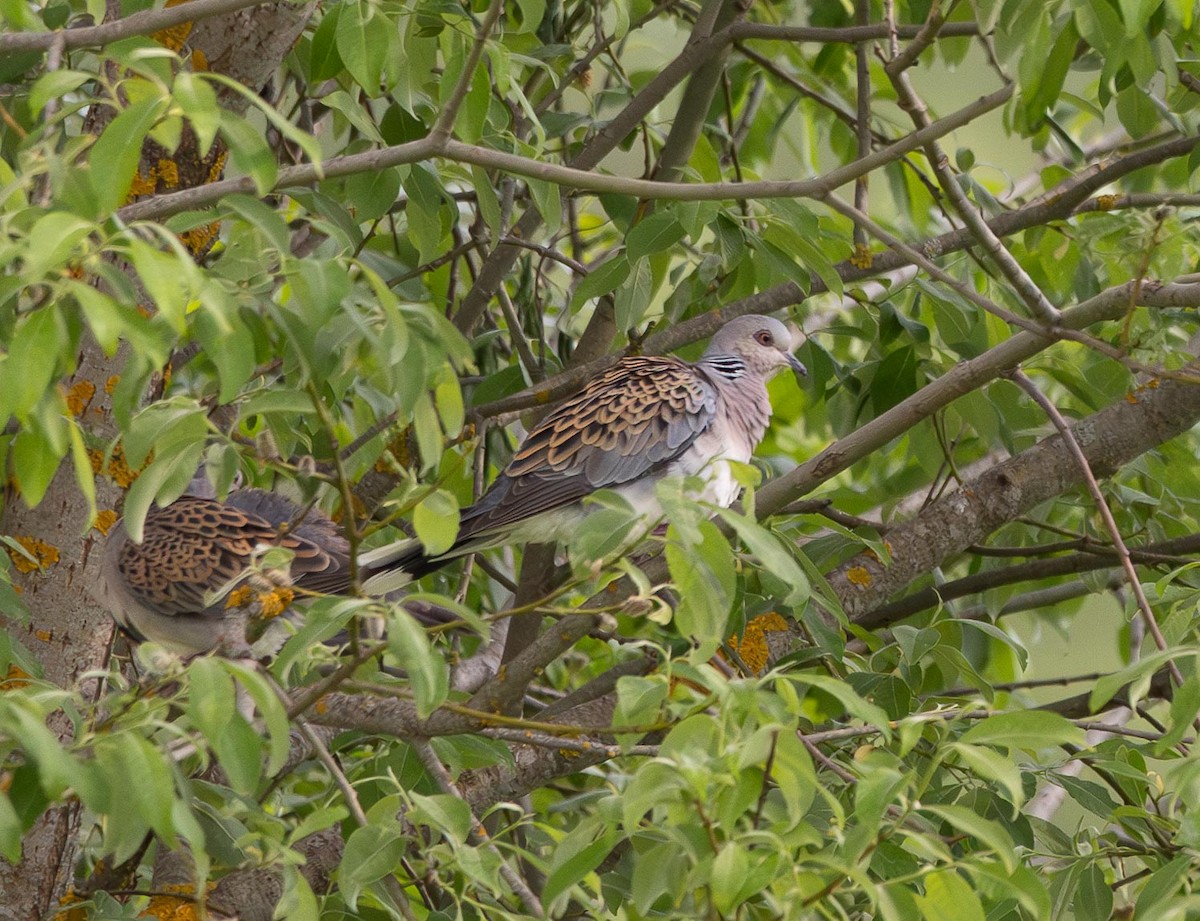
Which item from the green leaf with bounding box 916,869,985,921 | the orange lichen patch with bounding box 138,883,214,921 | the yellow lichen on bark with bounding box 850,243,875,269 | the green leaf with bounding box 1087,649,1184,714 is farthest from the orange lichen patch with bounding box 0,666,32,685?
the yellow lichen on bark with bounding box 850,243,875,269

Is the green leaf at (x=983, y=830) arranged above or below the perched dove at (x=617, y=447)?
above

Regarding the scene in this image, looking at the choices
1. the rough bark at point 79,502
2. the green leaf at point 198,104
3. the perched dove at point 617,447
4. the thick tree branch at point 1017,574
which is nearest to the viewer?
the green leaf at point 198,104

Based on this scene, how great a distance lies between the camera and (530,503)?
3266 millimetres

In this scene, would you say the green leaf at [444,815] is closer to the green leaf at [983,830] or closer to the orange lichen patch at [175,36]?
the green leaf at [983,830]

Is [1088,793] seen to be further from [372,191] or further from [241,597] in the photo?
[372,191]

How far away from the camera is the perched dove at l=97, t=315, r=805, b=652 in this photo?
3.30 metres

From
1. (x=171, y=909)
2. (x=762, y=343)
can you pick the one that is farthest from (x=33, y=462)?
(x=762, y=343)

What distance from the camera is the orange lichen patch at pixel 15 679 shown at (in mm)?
2334

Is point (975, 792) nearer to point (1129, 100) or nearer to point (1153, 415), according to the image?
point (1153, 415)

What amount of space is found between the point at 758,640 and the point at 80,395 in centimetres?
149

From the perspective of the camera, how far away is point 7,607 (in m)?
2.22

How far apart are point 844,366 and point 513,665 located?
5.88ft

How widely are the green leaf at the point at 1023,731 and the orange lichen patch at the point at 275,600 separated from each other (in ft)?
2.74

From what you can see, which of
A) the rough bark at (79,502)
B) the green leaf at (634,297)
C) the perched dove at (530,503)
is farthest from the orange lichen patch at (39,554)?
the green leaf at (634,297)
